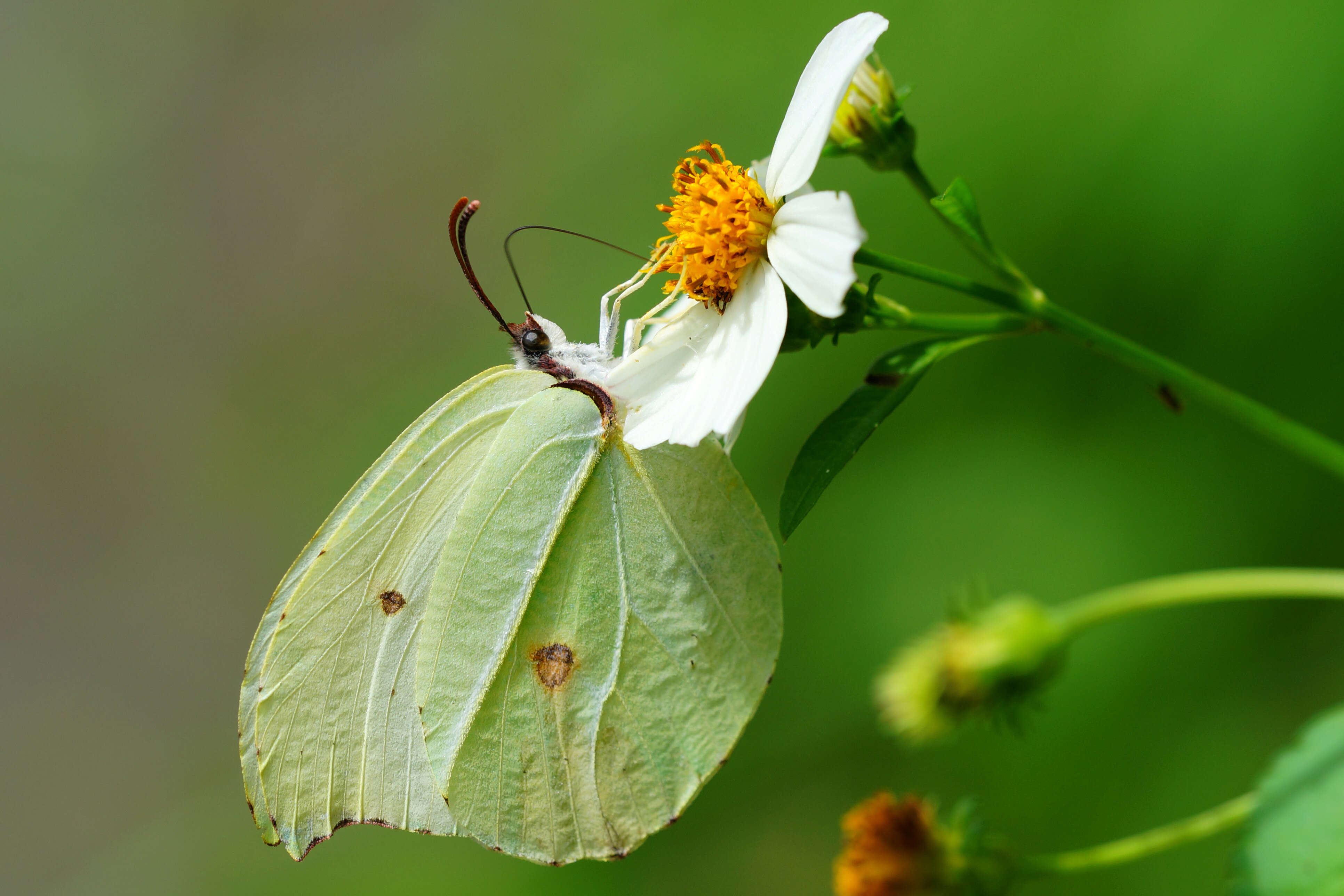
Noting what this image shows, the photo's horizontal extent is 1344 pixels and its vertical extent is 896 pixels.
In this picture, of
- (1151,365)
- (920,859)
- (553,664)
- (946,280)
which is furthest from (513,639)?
(1151,365)

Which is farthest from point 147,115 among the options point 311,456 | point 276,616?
point 276,616

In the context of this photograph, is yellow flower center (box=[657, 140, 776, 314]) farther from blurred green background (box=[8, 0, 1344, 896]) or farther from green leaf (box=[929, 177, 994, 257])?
blurred green background (box=[8, 0, 1344, 896])

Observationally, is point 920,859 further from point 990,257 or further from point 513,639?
point 990,257

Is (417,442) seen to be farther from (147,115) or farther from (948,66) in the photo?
(147,115)

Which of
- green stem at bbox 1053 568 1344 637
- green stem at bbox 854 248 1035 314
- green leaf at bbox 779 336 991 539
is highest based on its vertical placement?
green stem at bbox 854 248 1035 314

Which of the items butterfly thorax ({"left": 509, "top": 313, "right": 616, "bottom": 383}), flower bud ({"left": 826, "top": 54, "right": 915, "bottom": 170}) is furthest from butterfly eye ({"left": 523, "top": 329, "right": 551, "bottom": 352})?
flower bud ({"left": 826, "top": 54, "right": 915, "bottom": 170})
